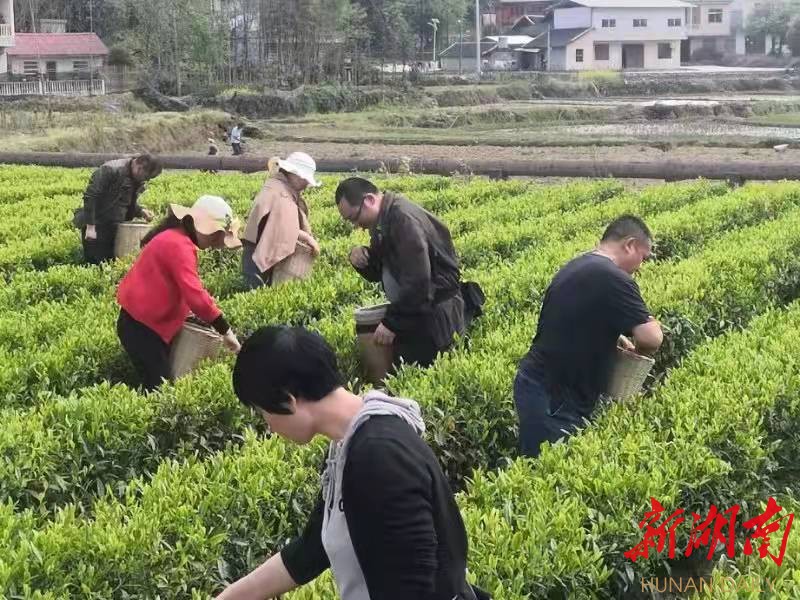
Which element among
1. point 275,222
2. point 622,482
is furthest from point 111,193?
point 622,482

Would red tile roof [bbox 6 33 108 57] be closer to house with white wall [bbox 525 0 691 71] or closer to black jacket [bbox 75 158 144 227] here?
house with white wall [bbox 525 0 691 71]

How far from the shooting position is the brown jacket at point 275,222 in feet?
28.1

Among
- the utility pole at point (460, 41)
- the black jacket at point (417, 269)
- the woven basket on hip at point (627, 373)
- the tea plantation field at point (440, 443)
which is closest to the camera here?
the tea plantation field at point (440, 443)

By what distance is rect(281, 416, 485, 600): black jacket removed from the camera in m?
2.58

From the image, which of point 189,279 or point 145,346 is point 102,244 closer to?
point 145,346

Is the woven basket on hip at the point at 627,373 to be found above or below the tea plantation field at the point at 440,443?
above

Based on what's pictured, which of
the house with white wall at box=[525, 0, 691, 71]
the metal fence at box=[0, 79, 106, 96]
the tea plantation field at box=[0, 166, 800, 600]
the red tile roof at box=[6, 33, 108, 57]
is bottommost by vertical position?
the tea plantation field at box=[0, 166, 800, 600]

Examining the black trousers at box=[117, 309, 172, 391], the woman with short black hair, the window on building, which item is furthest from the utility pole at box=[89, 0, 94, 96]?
the woman with short black hair

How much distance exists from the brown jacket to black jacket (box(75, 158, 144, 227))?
2.21m

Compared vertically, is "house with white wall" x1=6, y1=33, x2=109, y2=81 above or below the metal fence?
above

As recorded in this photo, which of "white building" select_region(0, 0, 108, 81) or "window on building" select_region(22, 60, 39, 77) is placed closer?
"white building" select_region(0, 0, 108, 81)

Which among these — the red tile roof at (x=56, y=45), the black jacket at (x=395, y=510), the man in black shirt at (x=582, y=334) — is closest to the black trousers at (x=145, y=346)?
the man in black shirt at (x=582, y=334)

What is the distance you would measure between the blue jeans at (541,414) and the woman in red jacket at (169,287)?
7.55 ft

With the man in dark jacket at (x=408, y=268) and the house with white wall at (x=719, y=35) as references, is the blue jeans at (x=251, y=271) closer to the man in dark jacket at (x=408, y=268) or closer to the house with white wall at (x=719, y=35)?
the man in dark jacket at (x=408, y=268)
